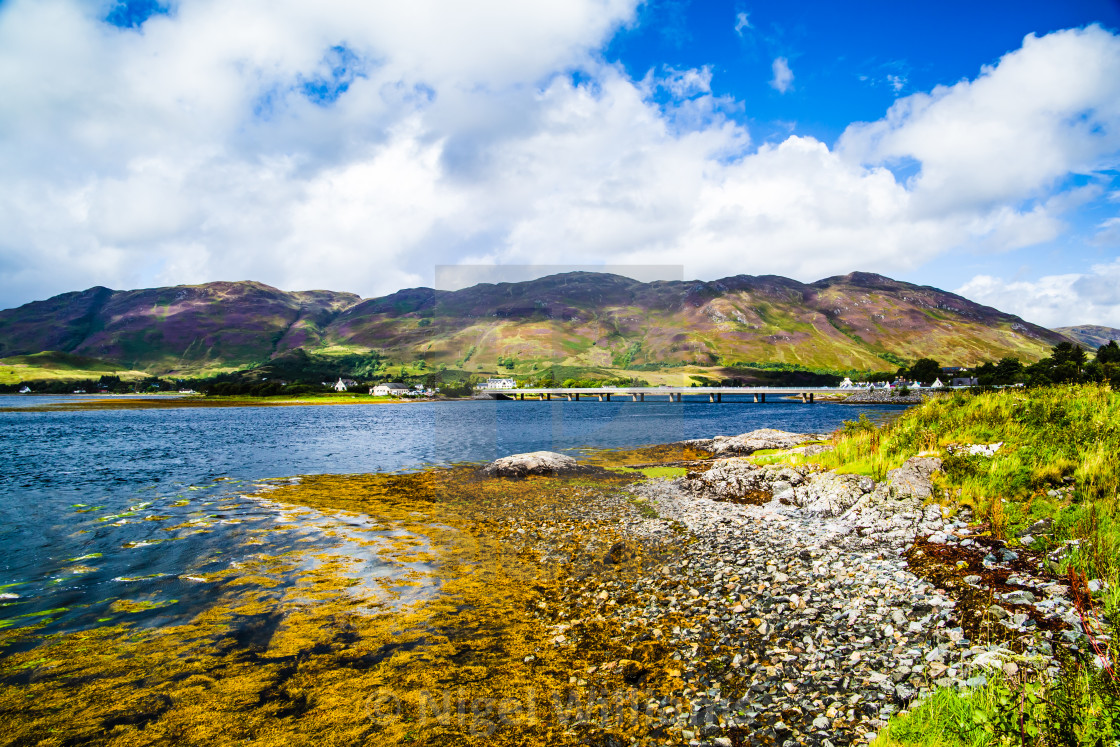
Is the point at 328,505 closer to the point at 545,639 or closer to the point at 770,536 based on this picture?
the point at 545,639

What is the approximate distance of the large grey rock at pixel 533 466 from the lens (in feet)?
113

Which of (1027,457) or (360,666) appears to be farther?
(1027,457)

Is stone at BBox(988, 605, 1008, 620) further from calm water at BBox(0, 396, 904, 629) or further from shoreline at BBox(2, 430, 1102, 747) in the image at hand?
calm water at BBox(0, 396, 904, 629)

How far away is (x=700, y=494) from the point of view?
86.2ft

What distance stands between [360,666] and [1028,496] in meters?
19.1

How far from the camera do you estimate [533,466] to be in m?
34.7

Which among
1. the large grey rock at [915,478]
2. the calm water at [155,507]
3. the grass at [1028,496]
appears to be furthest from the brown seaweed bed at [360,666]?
the large grey rock at [915,478]

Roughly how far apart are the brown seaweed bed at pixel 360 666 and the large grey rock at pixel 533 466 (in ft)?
54.6

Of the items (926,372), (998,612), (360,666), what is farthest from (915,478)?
(926,372)

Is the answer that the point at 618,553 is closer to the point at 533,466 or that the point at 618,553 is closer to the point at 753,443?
the point at 533,466

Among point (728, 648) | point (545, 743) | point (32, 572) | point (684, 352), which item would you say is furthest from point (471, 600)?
point (684, 352)

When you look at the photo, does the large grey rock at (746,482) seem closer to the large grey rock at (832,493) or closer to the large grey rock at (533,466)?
the large grey rock at (832,493)

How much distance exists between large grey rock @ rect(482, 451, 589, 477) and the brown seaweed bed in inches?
655

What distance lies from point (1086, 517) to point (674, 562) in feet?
33.9
